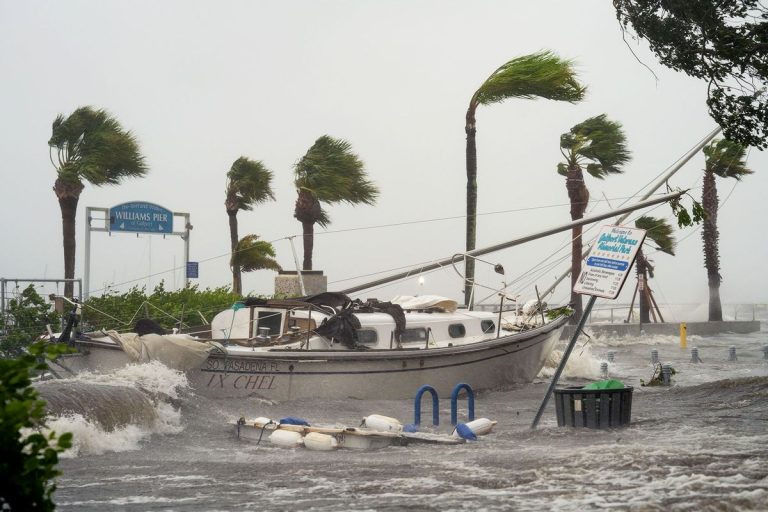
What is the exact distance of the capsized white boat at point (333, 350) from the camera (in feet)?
55.3

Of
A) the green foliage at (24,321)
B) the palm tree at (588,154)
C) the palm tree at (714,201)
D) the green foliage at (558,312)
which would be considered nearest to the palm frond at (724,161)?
the palm tree at (714,201)

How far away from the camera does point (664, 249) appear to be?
50188 mm

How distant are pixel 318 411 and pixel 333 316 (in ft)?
8.06

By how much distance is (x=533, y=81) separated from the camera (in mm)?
31422

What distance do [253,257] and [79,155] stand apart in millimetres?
10310

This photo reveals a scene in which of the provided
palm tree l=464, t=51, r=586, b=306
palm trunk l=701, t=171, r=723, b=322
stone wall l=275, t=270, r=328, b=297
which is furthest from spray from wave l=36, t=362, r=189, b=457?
palm trunk l=701, t=171, r=723, b=322

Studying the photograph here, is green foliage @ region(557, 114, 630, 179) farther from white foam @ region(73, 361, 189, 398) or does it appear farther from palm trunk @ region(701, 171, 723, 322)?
white foam @ region(73, 361, 189, 398)

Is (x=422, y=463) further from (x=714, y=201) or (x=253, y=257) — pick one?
(x=714, y=201)

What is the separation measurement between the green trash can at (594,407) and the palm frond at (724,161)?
38936 mm

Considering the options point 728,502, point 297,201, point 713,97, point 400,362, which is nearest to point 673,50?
point 713,97

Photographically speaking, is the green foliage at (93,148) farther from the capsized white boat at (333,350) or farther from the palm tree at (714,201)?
the palm tree at (714,201)

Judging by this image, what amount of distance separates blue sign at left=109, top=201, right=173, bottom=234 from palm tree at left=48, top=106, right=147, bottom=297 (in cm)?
384

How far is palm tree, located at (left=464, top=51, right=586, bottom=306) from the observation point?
31.4 meters

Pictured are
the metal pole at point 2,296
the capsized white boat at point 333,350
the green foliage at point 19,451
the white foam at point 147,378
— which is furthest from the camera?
the metal pole at point 2,296
